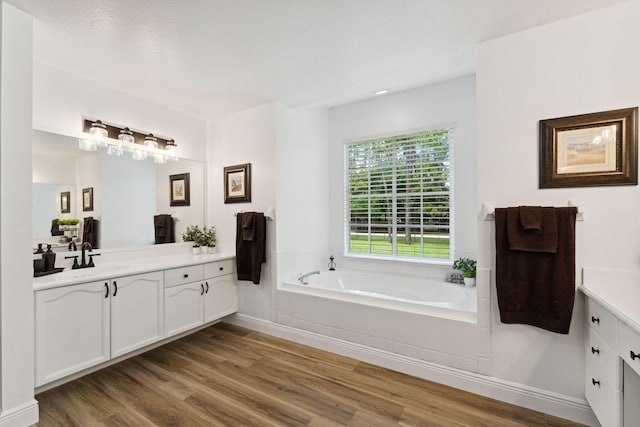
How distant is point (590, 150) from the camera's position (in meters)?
1.75

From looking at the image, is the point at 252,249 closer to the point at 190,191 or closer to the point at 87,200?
the point at 190,191

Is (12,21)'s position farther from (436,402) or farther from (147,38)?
(436,402)

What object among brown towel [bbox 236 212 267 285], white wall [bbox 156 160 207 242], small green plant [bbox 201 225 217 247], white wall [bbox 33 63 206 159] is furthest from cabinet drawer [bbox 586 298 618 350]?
white wall [bbox 33 63 206 159]

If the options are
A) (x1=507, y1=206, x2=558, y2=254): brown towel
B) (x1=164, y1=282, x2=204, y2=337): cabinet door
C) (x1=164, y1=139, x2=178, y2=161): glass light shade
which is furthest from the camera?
(x1=164, y1=139, x2=178, y2=161): glass light shade

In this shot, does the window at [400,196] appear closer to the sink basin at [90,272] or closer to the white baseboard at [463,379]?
the white baseboard at [463,379]

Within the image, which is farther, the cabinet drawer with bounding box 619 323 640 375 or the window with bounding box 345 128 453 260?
the window with bounding box 345 128 453 260

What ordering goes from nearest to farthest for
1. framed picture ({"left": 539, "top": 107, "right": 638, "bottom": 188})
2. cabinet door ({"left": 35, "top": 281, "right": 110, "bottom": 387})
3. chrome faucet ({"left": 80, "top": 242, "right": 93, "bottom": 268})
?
1. framed picture ({"left": 539, "top": 107, "right": 638, "bottom": 188})
2. cabinet door ({"left": 35, "top": 281, "right": 110, "bottom": 387})
3. chrome faucet ({"left": 80, "top": 242, "right": 93, "bottom": 268})

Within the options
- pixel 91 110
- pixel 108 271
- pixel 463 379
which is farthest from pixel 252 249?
pixel 463 379

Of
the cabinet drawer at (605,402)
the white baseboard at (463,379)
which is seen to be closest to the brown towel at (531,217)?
the cabinet drawer at (605,402)

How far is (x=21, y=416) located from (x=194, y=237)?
2014 mm

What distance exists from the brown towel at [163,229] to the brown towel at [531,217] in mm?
3383

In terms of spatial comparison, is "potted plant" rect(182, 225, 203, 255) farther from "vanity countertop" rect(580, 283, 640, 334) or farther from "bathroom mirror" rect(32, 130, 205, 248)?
"vanity countertop" rect(580, 283, 640, 334)

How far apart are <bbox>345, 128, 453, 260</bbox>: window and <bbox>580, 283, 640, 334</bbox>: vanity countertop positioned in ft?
5.02

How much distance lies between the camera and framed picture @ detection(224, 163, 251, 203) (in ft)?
10.8
